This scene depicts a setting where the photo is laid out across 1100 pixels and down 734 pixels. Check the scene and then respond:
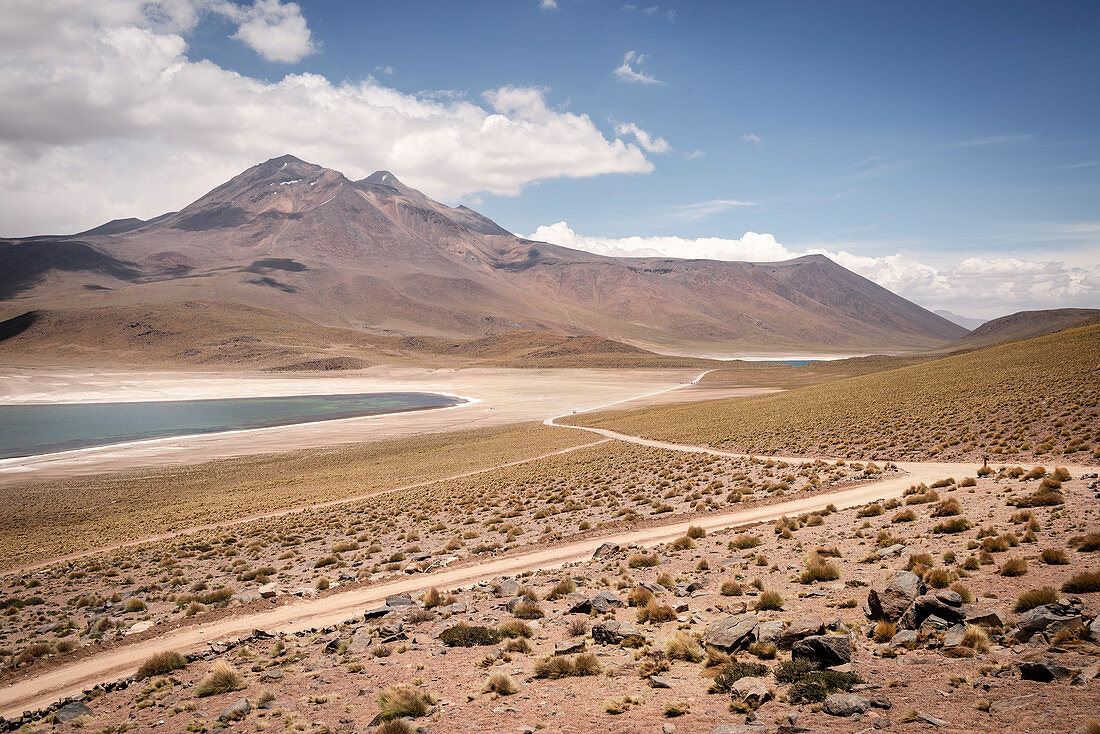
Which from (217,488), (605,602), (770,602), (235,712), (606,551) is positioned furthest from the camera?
(217,488)

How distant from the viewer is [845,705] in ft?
20.0

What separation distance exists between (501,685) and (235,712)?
12.7 ft

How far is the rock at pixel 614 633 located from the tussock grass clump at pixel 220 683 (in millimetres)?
5787

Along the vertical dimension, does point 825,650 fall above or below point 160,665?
above

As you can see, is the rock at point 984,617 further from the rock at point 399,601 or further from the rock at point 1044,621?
the rock at point 399,601

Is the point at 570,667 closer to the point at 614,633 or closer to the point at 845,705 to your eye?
the point at 614,633

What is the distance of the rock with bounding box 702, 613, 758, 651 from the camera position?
8.16 metres

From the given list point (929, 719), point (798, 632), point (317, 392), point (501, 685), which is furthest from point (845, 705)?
point (317, 392)

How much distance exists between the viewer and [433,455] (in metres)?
40.0

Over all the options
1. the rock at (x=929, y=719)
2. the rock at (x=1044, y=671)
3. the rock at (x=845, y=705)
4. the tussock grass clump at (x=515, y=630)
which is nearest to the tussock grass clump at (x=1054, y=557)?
the rock at (x=1044, y=671)

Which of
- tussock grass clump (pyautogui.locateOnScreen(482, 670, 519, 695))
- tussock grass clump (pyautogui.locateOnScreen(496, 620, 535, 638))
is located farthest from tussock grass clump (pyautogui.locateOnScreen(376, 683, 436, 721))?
tussock grass clump (pyautogui.locateOnScreen(496, 620, 535, 638))

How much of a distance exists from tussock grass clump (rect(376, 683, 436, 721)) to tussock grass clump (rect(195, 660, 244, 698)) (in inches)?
119

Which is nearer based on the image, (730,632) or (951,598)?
(951,598)

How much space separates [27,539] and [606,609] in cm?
2531
